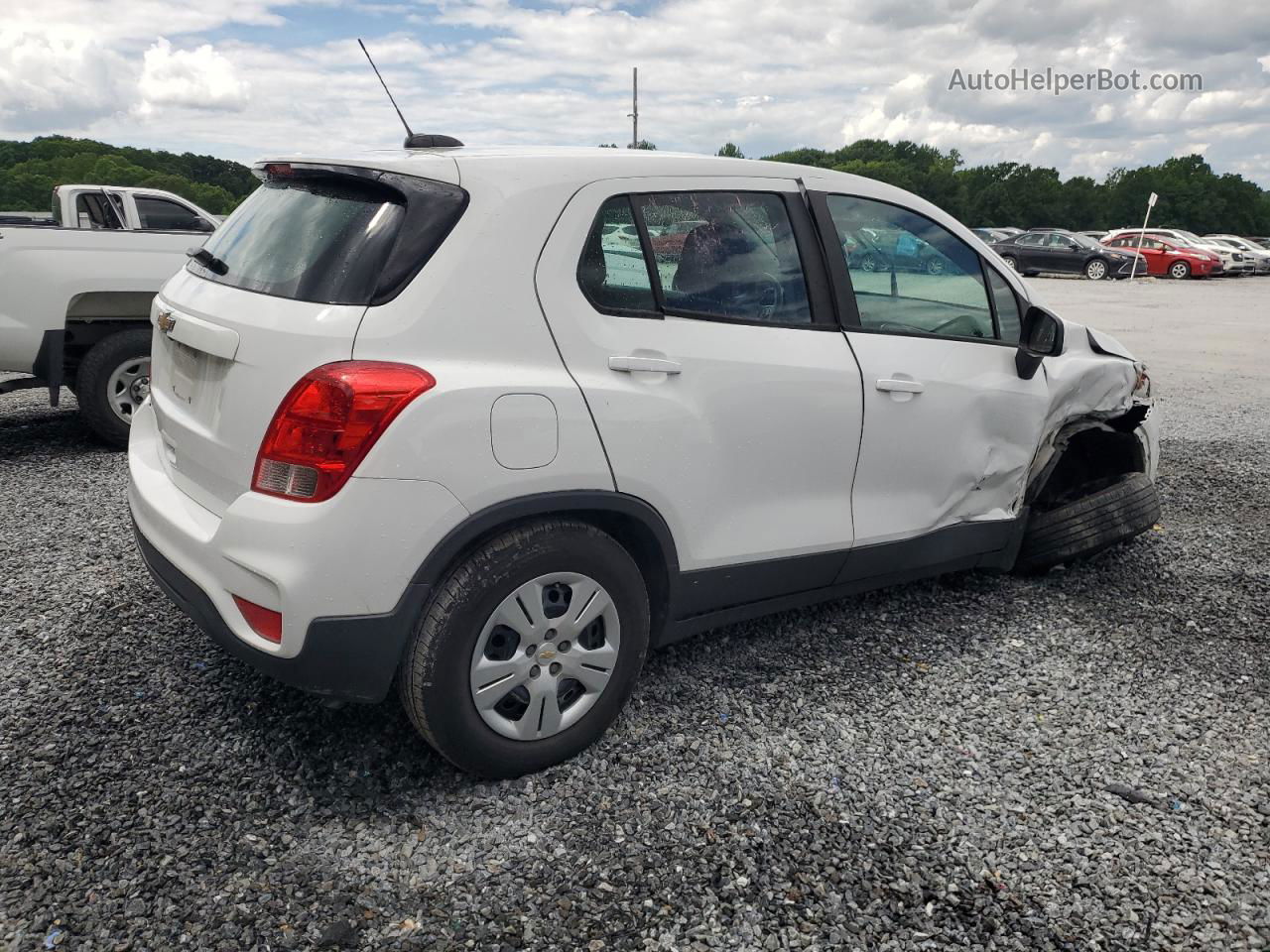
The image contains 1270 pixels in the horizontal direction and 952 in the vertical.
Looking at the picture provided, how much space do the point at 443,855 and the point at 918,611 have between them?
92.8 inches

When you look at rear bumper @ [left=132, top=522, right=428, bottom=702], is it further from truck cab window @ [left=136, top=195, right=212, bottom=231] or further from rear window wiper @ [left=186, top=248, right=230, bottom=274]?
truck cab window @ [left=136, top=195, right=212, bottom=231]

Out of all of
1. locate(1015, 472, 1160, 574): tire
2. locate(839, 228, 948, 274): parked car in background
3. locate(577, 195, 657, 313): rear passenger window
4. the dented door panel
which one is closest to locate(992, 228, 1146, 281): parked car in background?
locate(1015, 472, 1160, 574): tire

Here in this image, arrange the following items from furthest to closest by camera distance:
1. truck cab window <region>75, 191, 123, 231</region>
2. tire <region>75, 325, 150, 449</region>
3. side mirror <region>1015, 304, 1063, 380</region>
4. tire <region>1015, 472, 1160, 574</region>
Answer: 1. truck cab window <region>75, 191, 123, 231</region>
2. tire <region>75, 325, 150, 449</region>
3. tire <region>1015, 472, 1160, 574</region>
4. side mirror <region>1015, 304, 1063, 380</region>

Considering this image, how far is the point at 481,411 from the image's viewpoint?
2467mm

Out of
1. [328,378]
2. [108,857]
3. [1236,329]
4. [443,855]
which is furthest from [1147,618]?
[1236,329]

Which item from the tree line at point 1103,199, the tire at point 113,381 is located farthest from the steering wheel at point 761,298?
the tree line at point 1103,199

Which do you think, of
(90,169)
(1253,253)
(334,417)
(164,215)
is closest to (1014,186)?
(1253,253)

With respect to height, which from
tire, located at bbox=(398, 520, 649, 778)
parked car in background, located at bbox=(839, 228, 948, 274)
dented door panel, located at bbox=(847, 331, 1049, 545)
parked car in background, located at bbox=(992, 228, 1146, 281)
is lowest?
tire, located at bbox=(398, 520, 649, 778)

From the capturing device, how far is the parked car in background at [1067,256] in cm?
3000

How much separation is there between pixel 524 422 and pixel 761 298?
40.4 inches

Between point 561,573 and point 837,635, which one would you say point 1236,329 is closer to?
point 837,635

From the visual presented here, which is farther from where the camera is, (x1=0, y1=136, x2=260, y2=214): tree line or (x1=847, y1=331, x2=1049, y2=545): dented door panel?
(x1=0, y1=136, x2=260, y2=214): tree line

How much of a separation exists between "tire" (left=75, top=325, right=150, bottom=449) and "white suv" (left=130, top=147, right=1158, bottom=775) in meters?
3.55

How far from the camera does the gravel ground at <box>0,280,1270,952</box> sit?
2.34 metres
